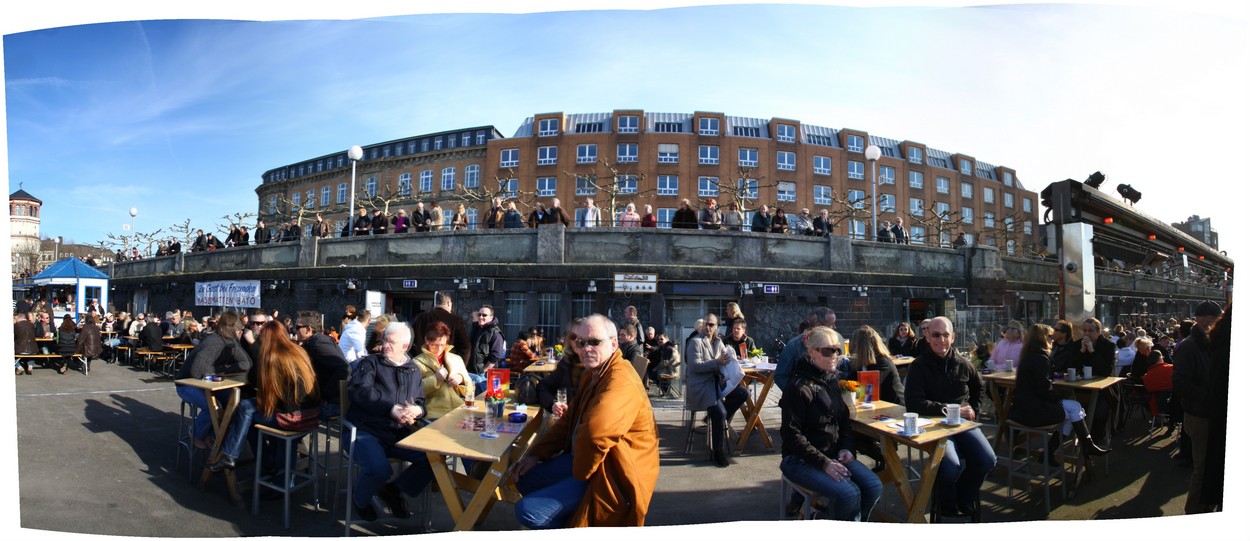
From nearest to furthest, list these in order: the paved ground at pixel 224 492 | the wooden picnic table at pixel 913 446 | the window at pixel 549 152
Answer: the paved ground at pixel 224 492
the wooden picnic table at pixel 913 446
the window at pixel 549 152

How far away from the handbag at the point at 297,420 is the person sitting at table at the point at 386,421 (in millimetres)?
532

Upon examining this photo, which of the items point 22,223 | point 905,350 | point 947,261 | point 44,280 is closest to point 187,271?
point 44,280

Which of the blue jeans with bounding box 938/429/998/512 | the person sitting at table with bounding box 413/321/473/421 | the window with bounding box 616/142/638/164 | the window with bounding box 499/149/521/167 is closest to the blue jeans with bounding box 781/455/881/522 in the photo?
the blue jeans with bounding box 938/429/998/512

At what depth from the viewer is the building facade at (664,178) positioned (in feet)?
39.5

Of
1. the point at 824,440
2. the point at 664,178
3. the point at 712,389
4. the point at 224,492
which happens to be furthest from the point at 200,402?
the point at 664,178

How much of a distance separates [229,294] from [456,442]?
16.2 meters

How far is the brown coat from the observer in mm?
2877

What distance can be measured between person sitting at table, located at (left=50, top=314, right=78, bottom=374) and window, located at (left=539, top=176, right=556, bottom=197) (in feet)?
83.2

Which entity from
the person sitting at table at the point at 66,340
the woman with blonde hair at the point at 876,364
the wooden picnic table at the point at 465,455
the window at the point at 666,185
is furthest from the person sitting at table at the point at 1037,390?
the window at the point at 666,185

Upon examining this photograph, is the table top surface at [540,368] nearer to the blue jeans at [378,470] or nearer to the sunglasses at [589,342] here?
the blue jeans at [378,470]

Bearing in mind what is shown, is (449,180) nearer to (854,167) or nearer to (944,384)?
(854,167)

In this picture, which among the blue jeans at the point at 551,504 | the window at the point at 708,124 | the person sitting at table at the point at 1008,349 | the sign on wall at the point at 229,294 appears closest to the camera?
the blue jeans at the point at 551,504

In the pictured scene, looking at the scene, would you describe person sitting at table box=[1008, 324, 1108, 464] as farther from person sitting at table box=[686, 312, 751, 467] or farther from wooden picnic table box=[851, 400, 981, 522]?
person sitting at table box=[686, 312, 751, 467]

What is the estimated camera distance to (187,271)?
56.6 feet
